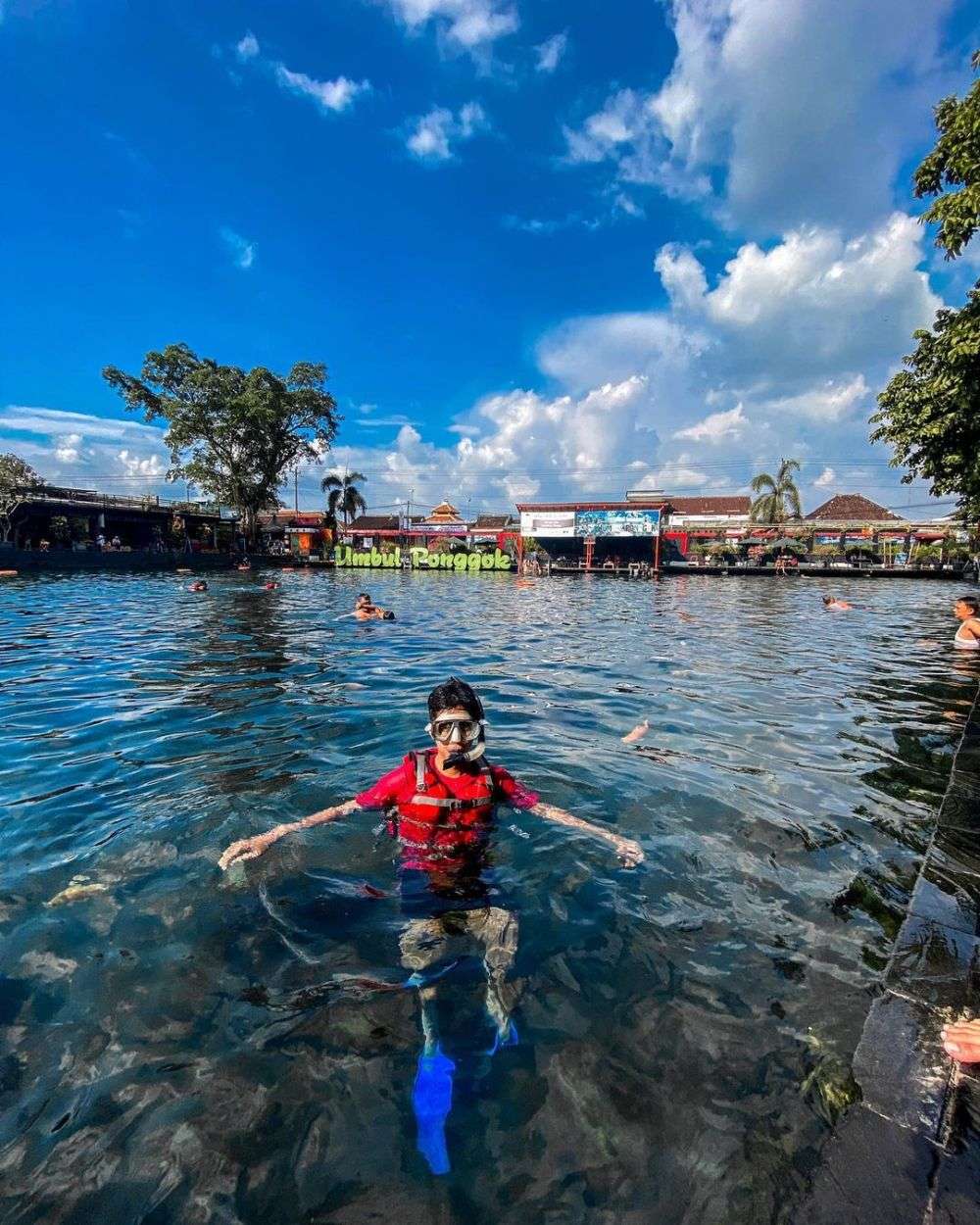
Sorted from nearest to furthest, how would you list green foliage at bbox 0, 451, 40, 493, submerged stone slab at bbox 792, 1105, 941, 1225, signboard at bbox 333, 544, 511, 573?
submerged stone slab at bbox 792, 1105, 941, 1225 → green foliage at bbox 0, 451, 40, 493 → signboard at bbox 333, 544, 511, 573

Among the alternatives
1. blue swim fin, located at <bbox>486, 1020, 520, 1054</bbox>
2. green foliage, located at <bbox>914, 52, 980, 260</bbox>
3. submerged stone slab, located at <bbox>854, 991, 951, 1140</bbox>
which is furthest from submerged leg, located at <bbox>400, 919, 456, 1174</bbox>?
green foliage, located at <bbox>914, 52, 980, 260</bbox>

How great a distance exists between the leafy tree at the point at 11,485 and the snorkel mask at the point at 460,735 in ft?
142

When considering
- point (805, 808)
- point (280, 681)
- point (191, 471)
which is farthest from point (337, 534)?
point (805, 808)

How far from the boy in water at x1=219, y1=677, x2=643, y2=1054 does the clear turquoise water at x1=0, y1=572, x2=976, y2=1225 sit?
207mm

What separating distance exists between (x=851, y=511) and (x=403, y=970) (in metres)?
79.5

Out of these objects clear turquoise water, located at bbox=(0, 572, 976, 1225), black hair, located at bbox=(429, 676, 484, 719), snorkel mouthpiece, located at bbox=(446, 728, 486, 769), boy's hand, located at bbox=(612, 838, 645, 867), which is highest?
black hair, located at bbox=(429, 676, 484, 719)

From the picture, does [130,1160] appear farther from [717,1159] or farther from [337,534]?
[337,534]

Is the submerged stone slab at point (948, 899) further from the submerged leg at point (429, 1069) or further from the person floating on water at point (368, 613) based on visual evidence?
the person floating on water at point (368, 613)

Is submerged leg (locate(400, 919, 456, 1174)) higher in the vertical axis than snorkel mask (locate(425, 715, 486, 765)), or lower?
lower

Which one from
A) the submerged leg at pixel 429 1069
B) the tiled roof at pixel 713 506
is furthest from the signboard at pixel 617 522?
the submerged leg at pixel 429 1069

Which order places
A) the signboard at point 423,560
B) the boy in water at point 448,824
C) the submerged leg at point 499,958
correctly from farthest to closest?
the signboard at point 423,560
the boy in water at point 448,824
the submerged leg at point 499,958

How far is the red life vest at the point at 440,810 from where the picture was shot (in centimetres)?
374

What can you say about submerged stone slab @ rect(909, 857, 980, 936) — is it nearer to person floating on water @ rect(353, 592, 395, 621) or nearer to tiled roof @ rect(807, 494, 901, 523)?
person floating on water @ rect(353, 592, 395, 621)

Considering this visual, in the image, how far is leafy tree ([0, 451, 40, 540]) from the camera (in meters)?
35.1
